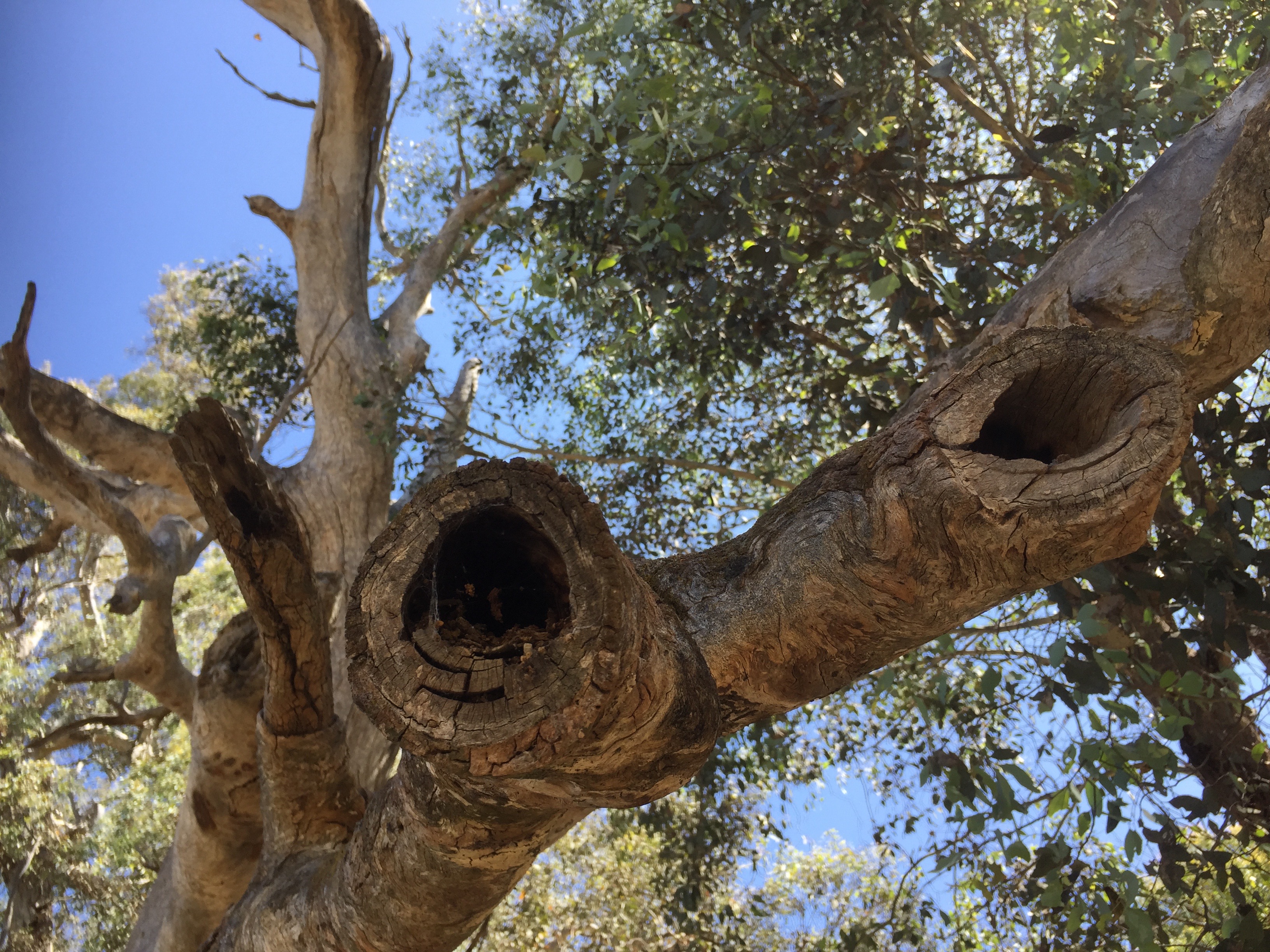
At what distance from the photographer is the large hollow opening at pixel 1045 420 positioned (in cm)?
174

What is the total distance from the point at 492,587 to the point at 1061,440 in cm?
117

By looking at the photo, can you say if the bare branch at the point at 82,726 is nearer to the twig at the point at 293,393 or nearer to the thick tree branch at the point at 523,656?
the twig at the point at 293,393

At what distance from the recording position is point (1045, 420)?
1.83 m

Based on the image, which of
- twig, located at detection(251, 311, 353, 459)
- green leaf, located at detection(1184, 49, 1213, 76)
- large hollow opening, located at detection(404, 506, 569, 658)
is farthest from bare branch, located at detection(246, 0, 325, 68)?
large hollow opening, located at detection(404, 506, 569, 658)

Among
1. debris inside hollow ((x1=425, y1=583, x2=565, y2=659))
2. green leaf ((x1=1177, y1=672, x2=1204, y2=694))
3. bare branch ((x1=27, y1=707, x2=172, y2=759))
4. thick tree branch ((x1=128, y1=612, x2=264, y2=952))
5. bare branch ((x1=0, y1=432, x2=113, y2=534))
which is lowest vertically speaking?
green leaf ((x1=1177, y1=672, x2=1204, y2=694))

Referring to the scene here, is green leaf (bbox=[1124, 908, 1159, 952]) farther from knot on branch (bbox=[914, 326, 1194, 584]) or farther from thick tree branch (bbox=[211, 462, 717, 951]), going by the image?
thick tree branch (bbox=[211, 462, 717, 951])

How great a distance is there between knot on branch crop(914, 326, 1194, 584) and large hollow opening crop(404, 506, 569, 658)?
Answer: 0.75 m

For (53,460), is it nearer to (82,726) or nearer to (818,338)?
(82,726)

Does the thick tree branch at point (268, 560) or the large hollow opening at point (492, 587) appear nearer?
the large hollow opening at point (492, 587)

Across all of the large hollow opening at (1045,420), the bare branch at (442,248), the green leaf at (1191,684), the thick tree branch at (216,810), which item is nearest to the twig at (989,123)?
the green leaf at (1191,684)

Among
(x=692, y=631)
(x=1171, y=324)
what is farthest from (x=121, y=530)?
(x=1171, y=324)

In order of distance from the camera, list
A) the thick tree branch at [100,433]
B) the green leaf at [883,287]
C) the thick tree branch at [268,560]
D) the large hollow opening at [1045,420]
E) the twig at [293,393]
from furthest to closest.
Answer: the thick tree branch at [100,433]
the twig at [293,393]
the green leaf at [883,287]
the thick tree branch at [268,560]
the large hollow opening at [1045,420]

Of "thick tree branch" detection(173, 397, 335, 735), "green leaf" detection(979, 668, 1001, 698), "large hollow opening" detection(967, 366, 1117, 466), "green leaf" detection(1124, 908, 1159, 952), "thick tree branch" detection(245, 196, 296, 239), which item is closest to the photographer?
"large hollow opening" detection(967, 366, 1117, 466)

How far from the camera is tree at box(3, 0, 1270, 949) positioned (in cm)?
149
